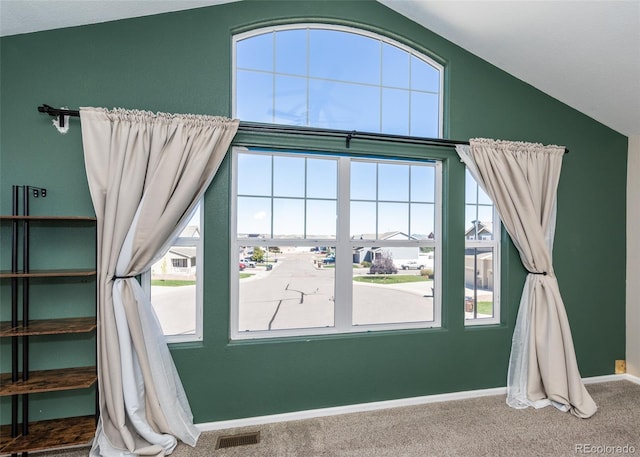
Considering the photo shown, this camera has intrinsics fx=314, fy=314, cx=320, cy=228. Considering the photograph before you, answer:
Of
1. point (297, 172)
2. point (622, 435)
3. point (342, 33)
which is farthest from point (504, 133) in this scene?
point (622, 435)

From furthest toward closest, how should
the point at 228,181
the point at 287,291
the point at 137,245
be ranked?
1. the point at 287,291
2. the point at 228,181
3. the point at 137,245

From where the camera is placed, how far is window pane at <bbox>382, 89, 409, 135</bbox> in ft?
8.72

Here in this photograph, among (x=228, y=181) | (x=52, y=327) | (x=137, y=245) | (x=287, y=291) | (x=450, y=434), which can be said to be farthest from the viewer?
(x=287, y=291)

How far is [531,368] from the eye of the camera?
2.61m

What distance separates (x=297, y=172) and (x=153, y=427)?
2020 millimetres

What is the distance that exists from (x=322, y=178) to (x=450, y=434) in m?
2.08

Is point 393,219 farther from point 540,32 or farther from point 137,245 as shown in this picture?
point 137,245

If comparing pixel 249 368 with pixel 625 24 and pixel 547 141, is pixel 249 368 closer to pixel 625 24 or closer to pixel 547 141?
pixel 547 141

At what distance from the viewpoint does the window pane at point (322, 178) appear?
2.54 metres

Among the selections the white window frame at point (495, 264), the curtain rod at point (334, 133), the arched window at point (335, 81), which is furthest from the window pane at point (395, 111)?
the white window frame at point (495, 264)

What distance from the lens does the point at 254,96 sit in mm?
2443

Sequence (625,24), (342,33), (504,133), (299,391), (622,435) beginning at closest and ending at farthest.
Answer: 1. (625,24)
2. (622,435)
3. (299,391)
4. (342,33)
5. (504,133)

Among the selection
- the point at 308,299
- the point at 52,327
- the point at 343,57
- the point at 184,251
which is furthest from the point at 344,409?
the point at 343,57

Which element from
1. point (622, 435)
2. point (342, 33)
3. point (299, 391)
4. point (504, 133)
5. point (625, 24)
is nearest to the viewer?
point (625, 24)
